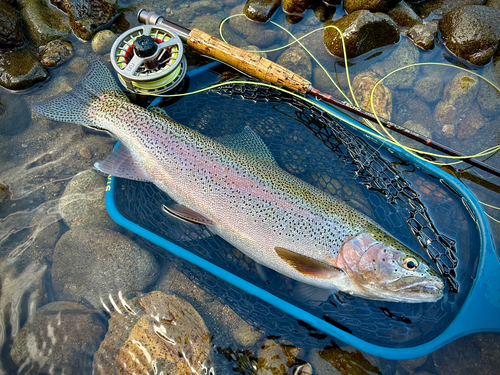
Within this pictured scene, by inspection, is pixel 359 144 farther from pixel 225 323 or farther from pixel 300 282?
pixel 225 323

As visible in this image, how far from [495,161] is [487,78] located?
3.89 ft

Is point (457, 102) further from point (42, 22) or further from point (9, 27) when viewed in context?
point (9, 27)

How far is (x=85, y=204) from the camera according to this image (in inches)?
146

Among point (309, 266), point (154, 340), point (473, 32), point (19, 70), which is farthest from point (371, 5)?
point (154, 340)

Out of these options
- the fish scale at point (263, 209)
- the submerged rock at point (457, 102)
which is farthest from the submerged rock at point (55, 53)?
the submerged rock at point (457, 102)

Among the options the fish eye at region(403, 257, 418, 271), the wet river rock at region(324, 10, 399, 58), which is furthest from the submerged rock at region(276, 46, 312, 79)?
the fish eye at region(403, 257, 418, 271)

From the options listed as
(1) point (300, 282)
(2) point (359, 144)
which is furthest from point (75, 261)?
(2) point (359, 144)

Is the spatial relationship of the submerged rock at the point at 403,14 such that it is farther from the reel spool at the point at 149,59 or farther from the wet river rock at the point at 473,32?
the reel spool at the point at 149,59

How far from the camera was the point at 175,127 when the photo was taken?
3178 millimetres

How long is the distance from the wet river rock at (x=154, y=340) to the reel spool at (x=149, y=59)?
2317 millimetres

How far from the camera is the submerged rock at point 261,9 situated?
15.0 ft

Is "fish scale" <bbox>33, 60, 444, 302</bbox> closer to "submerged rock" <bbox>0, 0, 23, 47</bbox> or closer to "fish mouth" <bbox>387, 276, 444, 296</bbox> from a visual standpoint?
"fish mouth" <bbox>387, 276, 444, 296</bbox>

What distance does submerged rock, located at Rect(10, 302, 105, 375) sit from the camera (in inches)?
123

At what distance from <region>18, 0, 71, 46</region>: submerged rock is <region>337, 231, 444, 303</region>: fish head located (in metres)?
4.77
